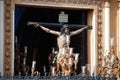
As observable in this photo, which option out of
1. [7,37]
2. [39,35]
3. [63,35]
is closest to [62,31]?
[63,35]

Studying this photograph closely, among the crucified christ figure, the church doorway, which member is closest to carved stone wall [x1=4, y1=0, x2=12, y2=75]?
the church doorway

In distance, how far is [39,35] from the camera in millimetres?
14250

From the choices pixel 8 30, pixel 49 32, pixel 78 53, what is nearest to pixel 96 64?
Result: pixel 78 53

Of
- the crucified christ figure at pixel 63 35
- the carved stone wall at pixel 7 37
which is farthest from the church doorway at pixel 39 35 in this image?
the carved stone wall at pixel 7 37

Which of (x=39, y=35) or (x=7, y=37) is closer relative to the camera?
(x=7, y=37)

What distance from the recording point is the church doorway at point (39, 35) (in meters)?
14.1

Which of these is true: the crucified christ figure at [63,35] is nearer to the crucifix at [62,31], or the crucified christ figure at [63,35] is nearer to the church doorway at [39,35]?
the crucifix at [62,31]

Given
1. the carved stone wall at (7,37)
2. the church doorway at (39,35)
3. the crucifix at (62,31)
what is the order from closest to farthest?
the carved stone wall at (7,37)
the crucifix at (62,31)
the church doorway at (39,35)

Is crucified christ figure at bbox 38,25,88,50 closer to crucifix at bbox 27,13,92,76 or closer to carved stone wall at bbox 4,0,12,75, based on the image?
crucifix at bbox 27,13,92,76

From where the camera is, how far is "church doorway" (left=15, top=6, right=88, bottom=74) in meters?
14.1

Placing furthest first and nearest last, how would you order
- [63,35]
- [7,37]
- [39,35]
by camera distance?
[39,35], [63,35], [7,37]

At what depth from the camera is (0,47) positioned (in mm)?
13094

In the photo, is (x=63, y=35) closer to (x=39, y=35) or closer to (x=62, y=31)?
(x=62, y=31)

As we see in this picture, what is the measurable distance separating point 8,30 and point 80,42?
233 centimetres
